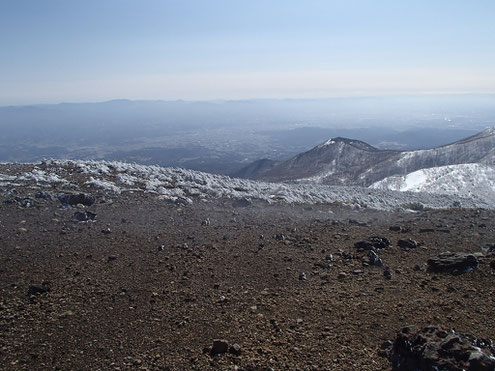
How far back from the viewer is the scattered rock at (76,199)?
1020 centimetres

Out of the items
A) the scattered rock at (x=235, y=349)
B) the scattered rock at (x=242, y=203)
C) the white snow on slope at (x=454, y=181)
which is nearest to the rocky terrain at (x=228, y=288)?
the scattered rock at (x=235, y=349)

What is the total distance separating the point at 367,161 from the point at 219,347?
55570mm

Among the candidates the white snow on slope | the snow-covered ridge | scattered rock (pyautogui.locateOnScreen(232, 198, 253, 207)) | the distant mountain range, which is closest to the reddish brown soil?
the snow-covered ridge

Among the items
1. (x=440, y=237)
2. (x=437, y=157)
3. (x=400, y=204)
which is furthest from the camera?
(x=437, y=157)

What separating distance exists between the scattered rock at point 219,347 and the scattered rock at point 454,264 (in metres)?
4.44

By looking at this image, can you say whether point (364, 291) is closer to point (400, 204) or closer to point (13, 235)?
point (13, 235)

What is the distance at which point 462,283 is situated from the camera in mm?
6055

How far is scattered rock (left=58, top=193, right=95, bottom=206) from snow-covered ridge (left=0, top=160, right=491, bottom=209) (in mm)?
997

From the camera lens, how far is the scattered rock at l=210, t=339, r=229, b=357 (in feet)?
14.4

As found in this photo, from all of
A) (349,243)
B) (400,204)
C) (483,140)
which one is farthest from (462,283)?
(483,140)

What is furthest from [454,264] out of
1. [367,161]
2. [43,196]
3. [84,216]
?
[367,161]

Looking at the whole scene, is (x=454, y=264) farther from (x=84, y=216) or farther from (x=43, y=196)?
(x=43, y=196)

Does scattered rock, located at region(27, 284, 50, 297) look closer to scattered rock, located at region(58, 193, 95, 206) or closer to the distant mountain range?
scattered rock, located at region(58, 193, 95, 206)

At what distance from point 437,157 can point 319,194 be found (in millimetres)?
45714
